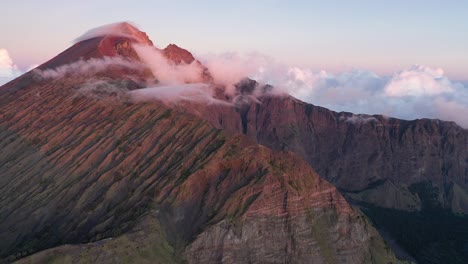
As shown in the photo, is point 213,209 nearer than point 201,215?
No

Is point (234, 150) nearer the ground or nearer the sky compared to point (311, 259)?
nearer the sky

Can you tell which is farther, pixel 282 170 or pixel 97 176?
pixel 97 176

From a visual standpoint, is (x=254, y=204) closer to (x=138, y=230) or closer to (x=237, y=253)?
(x=237, y=253)

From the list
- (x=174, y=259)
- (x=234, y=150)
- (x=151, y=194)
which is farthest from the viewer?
(x=234, y=150)

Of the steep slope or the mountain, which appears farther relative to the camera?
the steep slope

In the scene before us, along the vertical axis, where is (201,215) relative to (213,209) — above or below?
below

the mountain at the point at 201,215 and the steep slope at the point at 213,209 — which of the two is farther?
the steep slope at the point at 213,209

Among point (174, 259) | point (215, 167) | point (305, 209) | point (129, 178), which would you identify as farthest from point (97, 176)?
point (305, 209)

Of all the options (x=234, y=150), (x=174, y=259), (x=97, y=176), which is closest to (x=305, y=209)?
(x=234, y=150)

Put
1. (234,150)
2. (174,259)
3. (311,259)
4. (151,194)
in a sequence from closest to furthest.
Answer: (174,259)
(311,259)
(151,194)
(234,150)
